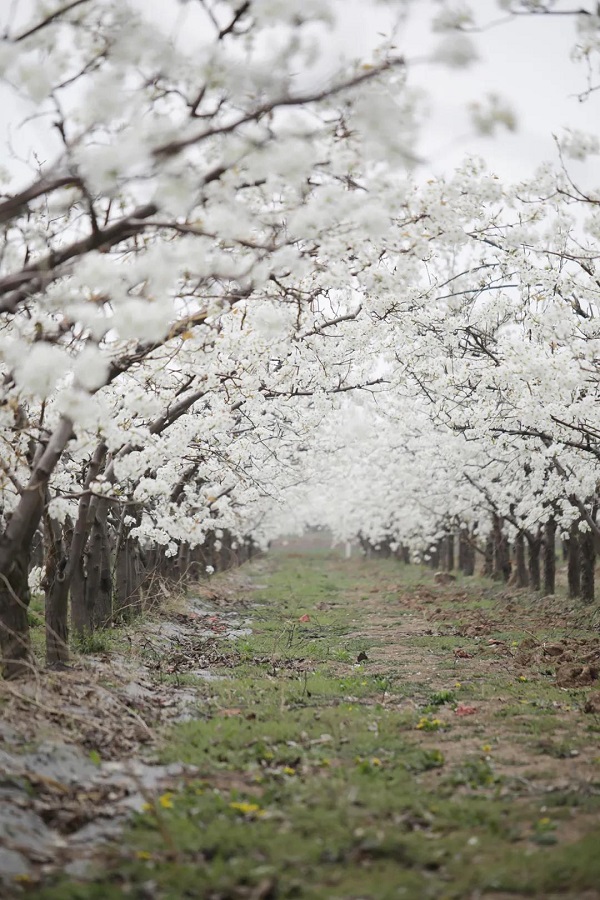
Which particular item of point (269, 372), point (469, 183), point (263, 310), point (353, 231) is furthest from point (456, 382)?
point (353, 231)

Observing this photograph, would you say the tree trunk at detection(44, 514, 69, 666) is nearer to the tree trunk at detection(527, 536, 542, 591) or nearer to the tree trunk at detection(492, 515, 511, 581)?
the tree trunk at detection(527, 536, 542, 591)

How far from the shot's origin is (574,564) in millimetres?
21797

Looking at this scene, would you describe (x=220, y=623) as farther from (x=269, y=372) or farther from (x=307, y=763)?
(x=307, y=763)

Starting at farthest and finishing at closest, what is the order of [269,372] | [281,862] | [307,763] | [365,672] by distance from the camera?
[269,372] < [365,672] < [307,763] < [281,862]

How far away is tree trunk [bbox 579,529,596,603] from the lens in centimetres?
2029

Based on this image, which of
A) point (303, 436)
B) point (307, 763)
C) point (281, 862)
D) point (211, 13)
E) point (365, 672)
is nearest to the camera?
point (281, 862)

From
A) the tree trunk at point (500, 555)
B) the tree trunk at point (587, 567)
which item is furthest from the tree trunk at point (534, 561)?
the tree trunk at point (500, 555)

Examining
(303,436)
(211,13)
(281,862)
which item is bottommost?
(281,862)

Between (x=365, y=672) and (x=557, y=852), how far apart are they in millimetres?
7114

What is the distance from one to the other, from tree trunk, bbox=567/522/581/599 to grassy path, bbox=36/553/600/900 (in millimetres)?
7893

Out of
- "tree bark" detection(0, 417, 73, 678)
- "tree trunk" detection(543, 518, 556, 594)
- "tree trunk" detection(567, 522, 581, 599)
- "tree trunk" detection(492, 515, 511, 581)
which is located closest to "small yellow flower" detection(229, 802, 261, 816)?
"tree bark" detection(0, 417, 73, 678)

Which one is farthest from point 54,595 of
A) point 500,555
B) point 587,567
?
point 500,555

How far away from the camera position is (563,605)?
799 inches

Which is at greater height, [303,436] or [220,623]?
[303,436]
